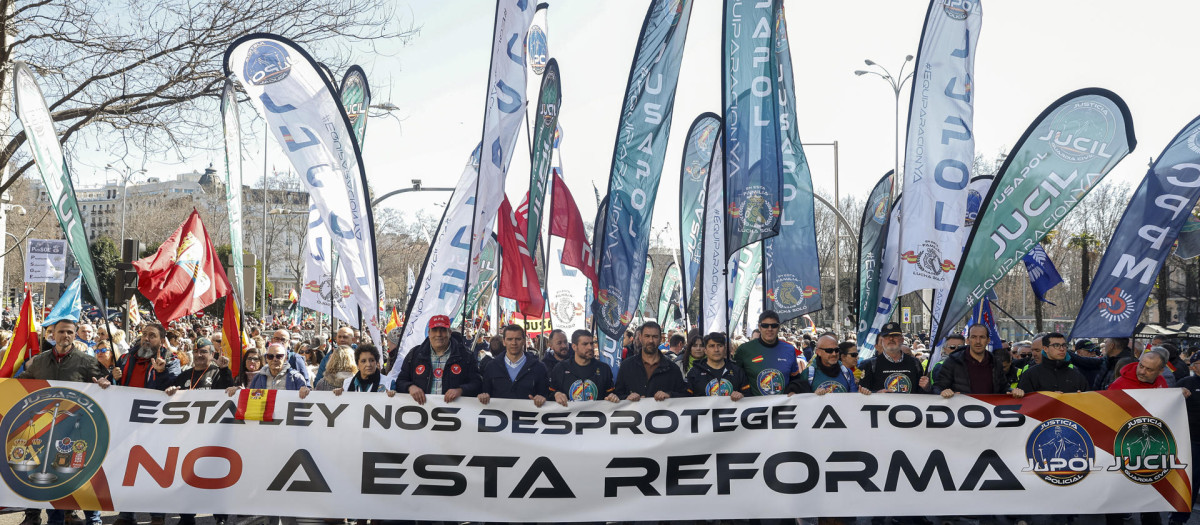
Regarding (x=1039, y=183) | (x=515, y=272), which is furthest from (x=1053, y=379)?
(x=515, y=272)

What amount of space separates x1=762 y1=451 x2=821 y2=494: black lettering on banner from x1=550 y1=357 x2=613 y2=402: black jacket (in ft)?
4.48

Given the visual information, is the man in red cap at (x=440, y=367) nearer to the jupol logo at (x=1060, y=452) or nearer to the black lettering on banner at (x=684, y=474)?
the black lettering on banner at (x=684, y=474)

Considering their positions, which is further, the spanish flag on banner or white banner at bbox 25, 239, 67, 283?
white banner at bbox 25, 239, 67, 283

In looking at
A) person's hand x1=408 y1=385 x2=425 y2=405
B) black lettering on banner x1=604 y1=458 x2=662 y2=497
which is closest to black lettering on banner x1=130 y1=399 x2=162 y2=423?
person's hand x1=408 y1=385 x2=425 y2=405

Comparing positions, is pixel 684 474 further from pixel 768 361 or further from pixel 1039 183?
pixel 1039 183

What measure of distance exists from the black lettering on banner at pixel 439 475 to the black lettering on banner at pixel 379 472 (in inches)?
4.5

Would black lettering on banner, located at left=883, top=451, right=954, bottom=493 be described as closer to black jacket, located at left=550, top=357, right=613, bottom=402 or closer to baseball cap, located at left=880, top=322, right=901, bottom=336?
baseball cap, located at left=880, top=322, right=901, bottom=336

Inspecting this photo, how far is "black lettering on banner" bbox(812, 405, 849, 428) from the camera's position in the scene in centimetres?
689

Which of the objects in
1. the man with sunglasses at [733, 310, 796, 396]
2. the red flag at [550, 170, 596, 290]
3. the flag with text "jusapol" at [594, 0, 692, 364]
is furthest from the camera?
the red flag at [550, 170, 596, 290]

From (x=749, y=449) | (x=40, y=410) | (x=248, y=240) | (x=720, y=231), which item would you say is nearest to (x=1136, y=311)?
(x=749, y=449)

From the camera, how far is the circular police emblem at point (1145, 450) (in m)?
6.79

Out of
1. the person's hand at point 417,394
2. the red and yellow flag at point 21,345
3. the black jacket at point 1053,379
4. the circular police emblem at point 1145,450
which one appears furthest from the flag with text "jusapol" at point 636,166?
A: the red and yellow flag at point 21,345

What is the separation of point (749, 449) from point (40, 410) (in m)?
Result: 5.34

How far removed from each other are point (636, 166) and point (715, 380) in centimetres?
339
